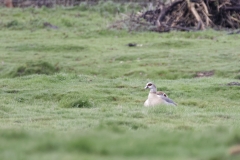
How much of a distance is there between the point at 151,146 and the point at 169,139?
386 mm

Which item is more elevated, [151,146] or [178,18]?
[151,146]

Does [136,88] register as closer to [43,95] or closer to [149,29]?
[43,95]

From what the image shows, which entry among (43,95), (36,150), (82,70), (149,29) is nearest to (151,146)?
(36,150)

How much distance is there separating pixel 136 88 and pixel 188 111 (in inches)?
168

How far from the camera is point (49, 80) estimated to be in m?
17.6

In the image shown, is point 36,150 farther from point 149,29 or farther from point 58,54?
point 149,29

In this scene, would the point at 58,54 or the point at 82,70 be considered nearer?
the point at 82,70

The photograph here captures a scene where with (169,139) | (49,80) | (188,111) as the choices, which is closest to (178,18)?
(49,80)

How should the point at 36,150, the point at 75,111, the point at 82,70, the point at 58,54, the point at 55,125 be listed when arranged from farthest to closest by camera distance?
the point at 58,54 → the point at 82,70 → the point at 75,111 → the point at 55,125 → the point at 36,150

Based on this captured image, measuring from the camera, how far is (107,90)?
16.1m

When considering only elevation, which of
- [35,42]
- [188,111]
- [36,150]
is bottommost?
[35,42]

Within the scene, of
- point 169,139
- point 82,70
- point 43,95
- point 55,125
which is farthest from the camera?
point 82,70

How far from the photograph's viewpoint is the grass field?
581 centimetres

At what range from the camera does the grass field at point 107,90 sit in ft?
19.1
